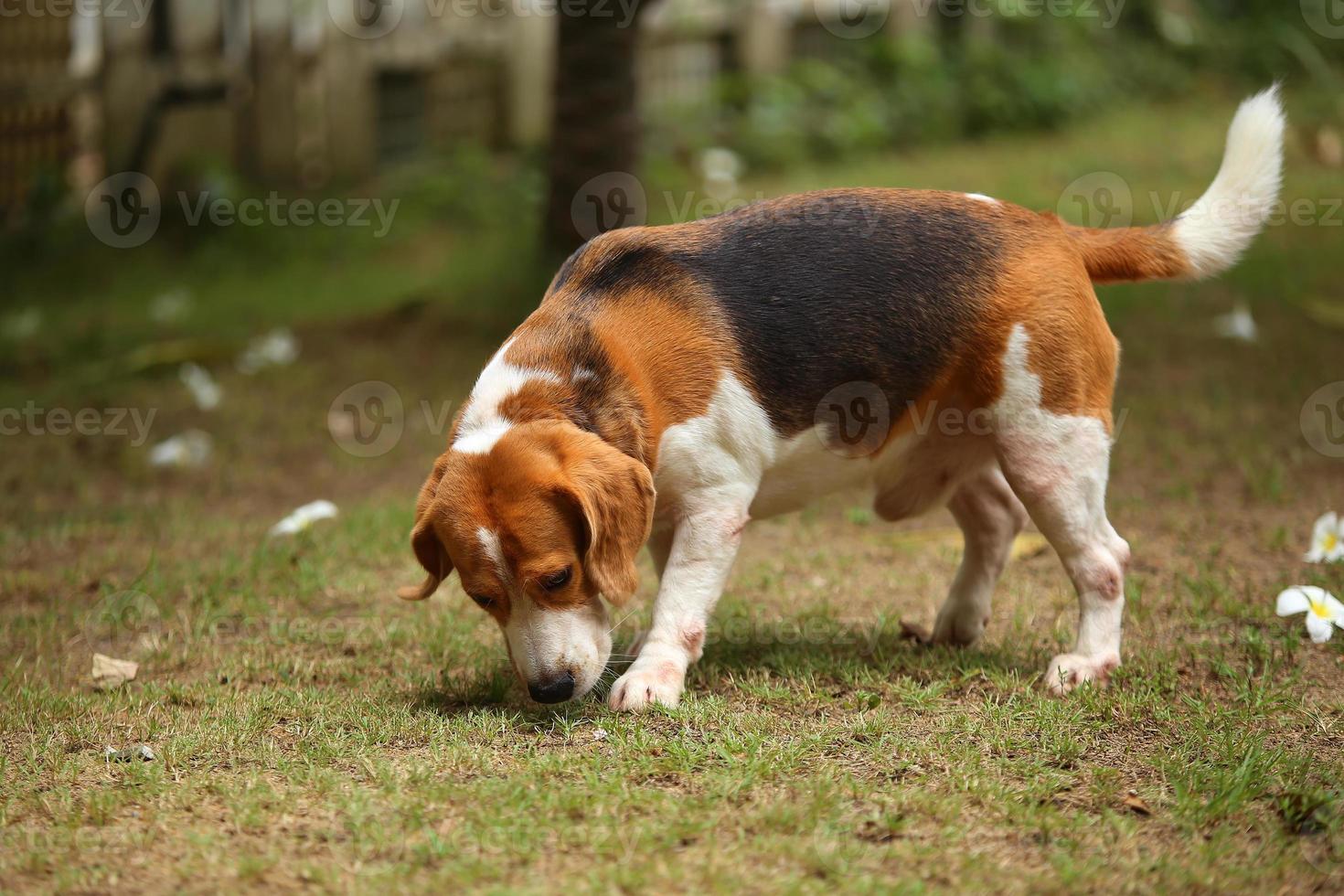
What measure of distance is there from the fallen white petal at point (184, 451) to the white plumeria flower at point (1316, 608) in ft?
17.5

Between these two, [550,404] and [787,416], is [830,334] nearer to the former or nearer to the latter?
[787,416]

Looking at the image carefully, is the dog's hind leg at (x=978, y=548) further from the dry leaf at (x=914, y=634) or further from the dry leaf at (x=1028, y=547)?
the dry leaf at (x=1028, y=547)

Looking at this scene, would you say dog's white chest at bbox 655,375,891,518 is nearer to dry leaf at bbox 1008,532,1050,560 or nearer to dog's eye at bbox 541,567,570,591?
A: dog's eye at bbox 541,567,570,591

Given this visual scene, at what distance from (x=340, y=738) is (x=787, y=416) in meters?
1.56

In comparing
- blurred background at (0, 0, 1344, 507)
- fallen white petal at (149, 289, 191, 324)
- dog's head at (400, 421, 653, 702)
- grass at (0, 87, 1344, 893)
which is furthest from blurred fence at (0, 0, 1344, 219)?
dog's head at (400, 421, 653, 702)

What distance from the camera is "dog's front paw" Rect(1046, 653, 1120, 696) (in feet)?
13.9

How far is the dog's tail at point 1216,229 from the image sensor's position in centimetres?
Answer: 454

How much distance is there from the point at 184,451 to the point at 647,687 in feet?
14.3

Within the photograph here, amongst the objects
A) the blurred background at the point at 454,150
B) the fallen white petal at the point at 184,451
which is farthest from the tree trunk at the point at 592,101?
the fallen white petal at the point at 184,451

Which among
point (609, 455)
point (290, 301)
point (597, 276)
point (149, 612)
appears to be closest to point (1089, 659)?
point (609, 455)

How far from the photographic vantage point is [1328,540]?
513 centimetres

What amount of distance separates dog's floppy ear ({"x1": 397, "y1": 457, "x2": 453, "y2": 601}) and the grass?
1.19 feet

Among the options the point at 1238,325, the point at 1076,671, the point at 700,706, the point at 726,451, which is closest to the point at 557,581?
the point at 700,706

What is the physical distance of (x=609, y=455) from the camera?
3.93 m
